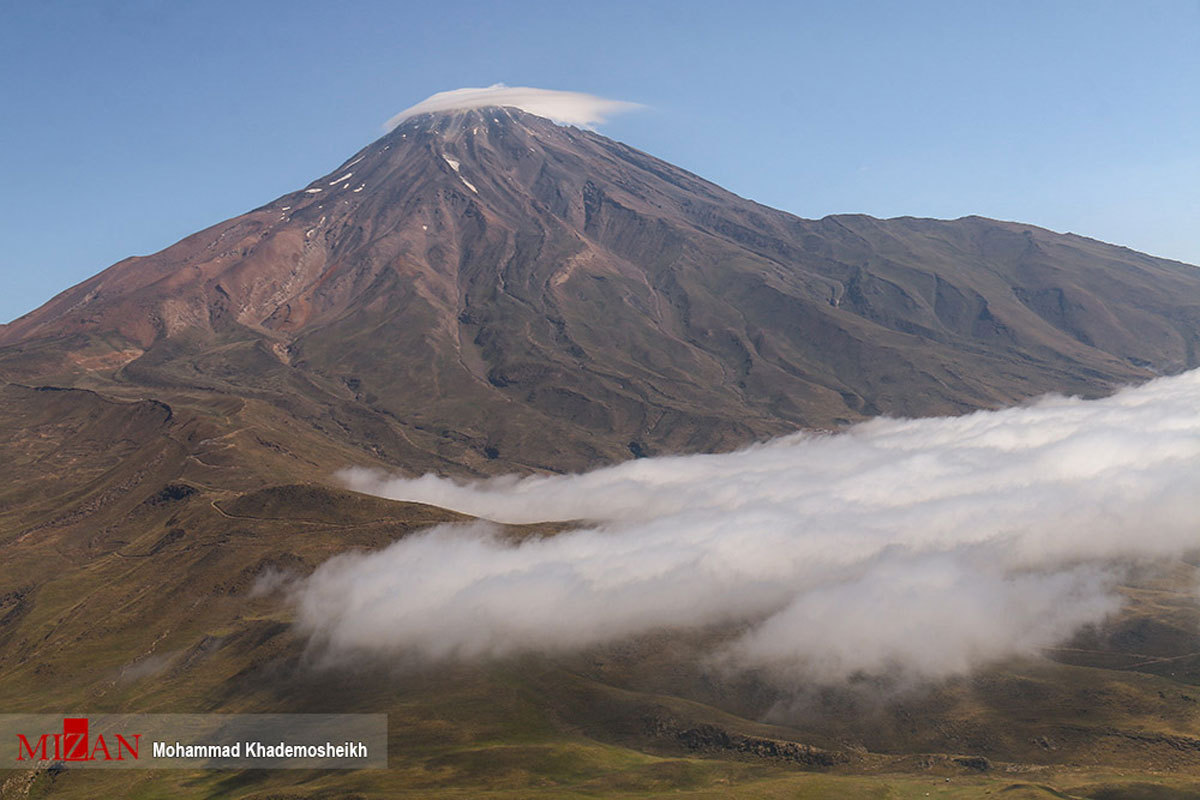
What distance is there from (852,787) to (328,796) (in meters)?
107

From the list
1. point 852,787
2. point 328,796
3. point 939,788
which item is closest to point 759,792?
point 852,787

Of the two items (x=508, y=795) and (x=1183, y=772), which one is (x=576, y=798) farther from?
(x=1183, y=772)

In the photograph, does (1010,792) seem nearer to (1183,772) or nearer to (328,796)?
(1183,772)

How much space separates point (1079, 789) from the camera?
18912 centimetres

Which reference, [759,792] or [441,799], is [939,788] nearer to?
[759,792]

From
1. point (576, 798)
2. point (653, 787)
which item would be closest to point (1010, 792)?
point (653, 787)

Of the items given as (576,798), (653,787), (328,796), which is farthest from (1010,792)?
(328,796)

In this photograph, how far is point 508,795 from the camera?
194000 millimetres

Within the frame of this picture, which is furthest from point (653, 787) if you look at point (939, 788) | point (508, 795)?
point (939, 788)

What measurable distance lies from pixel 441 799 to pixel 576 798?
26701mm

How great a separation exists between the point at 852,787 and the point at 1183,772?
6872 centimetres

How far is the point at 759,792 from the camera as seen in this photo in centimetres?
19288

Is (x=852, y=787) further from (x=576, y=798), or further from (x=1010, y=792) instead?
(x=576, y=798)

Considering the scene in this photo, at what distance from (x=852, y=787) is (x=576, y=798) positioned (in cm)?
5619
